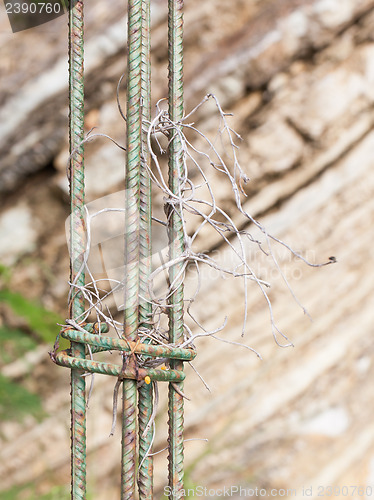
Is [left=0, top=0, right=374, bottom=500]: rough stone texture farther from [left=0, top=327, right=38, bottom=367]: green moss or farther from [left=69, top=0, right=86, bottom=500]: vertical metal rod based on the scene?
[left=69, top=0, right=86, bottom=500]: vertical metal rod

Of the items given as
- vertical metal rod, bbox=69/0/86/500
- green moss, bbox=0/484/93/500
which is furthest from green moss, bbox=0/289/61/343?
vertical metal rod, bbox=69/0/86/500

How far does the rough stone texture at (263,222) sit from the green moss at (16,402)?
4 cm

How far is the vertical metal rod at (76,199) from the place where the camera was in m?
0.27

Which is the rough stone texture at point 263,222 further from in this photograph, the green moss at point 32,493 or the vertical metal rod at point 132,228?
the vertical metal rod at point 132,228

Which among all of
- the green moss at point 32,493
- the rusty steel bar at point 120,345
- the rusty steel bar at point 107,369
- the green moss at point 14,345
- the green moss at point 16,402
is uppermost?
the green moss at point 14,345

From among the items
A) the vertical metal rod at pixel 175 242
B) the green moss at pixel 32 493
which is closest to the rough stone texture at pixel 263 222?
the green moss at pixel 32 493

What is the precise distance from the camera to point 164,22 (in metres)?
0.87

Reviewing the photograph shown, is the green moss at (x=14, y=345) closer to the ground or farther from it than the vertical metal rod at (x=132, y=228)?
farther from it

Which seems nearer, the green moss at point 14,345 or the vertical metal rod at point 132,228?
the vertical metal rod at point 132,228

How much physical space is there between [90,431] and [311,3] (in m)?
0.90

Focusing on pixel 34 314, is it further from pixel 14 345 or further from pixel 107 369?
pixel 107 369

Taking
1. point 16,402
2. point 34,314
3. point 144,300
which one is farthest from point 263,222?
point 144,300

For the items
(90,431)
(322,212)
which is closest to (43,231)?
(90,431)

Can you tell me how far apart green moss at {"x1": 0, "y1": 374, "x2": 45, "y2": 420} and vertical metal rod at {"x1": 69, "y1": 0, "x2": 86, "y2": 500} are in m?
0.68
